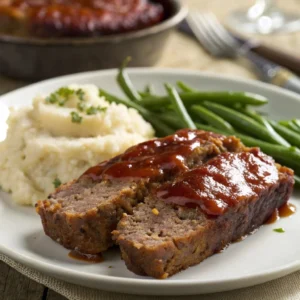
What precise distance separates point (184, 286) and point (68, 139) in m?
2.04

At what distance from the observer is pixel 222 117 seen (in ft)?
19.9

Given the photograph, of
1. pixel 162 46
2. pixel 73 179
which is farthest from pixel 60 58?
pixel 73 179

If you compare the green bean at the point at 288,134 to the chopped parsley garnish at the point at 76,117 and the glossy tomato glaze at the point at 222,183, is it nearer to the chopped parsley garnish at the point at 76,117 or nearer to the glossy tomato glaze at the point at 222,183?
the glossy tomato glaze at the point at 222,183

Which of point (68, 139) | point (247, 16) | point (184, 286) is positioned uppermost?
point (184, 286)

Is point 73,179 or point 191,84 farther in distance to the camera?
point 191,84

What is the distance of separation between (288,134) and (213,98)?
875 mm

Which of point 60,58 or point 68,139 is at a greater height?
point 68,139

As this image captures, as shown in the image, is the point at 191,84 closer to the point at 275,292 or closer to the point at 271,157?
the point at 271,157

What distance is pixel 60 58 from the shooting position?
762 cm

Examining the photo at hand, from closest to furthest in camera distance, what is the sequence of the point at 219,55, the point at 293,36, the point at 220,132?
1. the point at 220,132
2. the point at 219,55
3. the point at 293,36

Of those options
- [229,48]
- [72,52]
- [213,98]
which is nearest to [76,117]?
[213,98]

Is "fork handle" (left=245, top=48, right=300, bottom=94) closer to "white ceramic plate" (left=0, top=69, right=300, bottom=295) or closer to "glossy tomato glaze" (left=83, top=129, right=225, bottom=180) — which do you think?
"white ceramic plate" (left=0, top=69, right=300, bottom=295)

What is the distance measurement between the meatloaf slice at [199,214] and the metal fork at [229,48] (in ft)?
9.86

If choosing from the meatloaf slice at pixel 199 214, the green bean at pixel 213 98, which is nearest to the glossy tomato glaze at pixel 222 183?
the meatloaf slice at pixel 199 214
